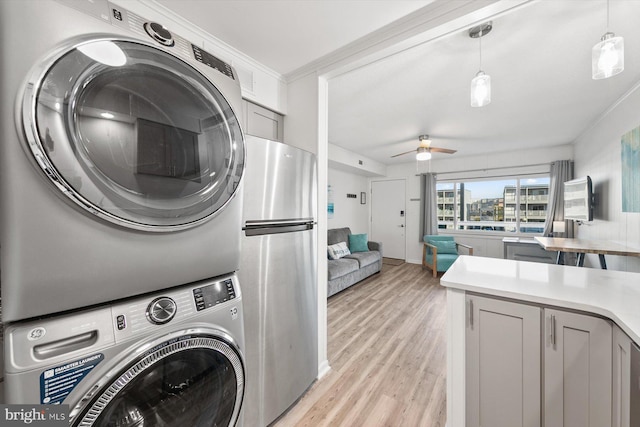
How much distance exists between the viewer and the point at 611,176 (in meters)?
2.84

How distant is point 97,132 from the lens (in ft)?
2.18

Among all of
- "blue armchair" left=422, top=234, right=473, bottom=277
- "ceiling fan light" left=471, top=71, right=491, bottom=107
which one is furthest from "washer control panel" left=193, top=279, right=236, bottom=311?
"blue armchair" left=422, top=234, right=473, bottom=277

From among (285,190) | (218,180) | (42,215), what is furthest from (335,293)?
(42,215)

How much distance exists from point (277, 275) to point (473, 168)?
551cm

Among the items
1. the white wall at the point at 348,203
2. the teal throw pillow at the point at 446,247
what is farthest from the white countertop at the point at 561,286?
the white wall at the point at 348,203

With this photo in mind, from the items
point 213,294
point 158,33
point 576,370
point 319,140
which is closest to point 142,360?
point 213,294

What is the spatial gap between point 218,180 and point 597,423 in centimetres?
189

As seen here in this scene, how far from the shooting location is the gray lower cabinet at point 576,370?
39.3 inches

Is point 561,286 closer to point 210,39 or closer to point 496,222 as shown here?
point 210,39

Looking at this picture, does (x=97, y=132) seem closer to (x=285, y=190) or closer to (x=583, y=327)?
(x=285, y=190)

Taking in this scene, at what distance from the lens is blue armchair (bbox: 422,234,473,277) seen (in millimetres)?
4594

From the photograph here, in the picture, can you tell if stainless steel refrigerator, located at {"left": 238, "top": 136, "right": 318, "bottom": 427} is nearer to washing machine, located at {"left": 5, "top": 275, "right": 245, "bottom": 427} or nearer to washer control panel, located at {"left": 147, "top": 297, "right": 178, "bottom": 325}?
washing machine, located at {"left": 5, "top": 275, "right": 245, "bottom": 427}

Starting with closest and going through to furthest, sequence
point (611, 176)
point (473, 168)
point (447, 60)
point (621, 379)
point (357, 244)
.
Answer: point (621, 379), point (447, 60), point (611, 176), point (357, 244), point (473, 168)

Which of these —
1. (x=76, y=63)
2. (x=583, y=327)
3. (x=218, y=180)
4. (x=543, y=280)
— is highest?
(x=76, y=63)
